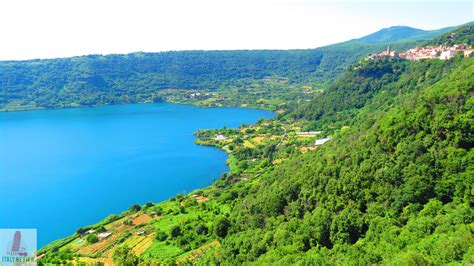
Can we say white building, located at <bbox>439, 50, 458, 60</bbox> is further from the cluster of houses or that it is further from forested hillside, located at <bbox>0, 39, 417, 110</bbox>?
forested hillside, located at <bbox>0, 39, 417, 110</bbox>

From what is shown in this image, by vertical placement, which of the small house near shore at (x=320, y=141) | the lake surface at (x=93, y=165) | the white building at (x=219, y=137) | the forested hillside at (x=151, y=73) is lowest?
the lake surface at (x=93, y=165)

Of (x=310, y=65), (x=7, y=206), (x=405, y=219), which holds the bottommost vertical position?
(x=7, y=206)

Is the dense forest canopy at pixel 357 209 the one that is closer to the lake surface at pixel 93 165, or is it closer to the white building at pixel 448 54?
the lake surface at pixel 93 165

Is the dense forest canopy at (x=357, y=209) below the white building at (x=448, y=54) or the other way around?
below

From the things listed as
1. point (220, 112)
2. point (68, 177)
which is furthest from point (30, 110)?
point (68, 177)

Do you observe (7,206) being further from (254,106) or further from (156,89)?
(156,89)

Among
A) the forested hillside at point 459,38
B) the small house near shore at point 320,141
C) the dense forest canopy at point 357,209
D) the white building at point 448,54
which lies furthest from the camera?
the forested hillside at point 459,38

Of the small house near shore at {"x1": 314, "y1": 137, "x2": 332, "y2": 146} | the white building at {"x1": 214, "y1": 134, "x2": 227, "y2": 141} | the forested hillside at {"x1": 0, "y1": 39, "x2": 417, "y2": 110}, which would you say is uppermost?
the forested hillside at {"x1": 0, "y1": 39, "x2": 417, "y2": 110}

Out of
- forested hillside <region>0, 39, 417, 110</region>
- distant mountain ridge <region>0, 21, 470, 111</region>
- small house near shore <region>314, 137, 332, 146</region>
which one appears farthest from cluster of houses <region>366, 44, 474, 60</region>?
distant mountain ridge <region>0, 21, 470, 111</region>

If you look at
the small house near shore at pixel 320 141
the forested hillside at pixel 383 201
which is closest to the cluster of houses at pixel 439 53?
the small house near shore at pixel 320 141
